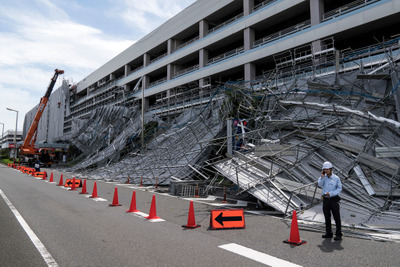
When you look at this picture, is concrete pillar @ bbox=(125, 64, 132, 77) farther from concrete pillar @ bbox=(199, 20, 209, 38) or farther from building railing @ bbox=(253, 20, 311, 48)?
building railing @ bbox=(253, 20, 311, 48)

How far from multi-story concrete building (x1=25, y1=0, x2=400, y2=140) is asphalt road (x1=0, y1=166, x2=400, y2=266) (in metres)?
11.8

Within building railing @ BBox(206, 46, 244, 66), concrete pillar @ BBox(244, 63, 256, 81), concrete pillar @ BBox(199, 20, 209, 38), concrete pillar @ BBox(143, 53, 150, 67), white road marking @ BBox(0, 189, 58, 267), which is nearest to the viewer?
white road marking @ BBox(0, 189, 58, 267)

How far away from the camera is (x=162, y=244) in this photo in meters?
5.16

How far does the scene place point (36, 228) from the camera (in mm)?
6227

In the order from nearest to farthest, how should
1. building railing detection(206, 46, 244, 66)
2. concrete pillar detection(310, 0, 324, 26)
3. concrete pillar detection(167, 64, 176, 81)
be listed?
concrete pillar detection(310, 0, 324, 26)
building railing detection(206, 46, 244, 66)
concrete pillar detection(167, 64, 176, 81)

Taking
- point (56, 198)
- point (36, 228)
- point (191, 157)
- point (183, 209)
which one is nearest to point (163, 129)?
point (191, 157)

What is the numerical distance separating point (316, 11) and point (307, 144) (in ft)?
50.2

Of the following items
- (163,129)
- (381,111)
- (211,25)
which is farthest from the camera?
(211,25)

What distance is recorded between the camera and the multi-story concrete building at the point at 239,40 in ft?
66.7

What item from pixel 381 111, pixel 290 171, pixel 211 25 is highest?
pixel 211 25

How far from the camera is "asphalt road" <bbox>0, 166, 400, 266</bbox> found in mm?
4312

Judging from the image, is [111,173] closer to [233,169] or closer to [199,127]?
[199,127]

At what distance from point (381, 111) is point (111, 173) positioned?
17944mm

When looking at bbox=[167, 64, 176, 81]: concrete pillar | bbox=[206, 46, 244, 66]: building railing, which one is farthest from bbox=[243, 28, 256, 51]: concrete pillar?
bbox=[167, 64, 176, 81]: concrete pillar
